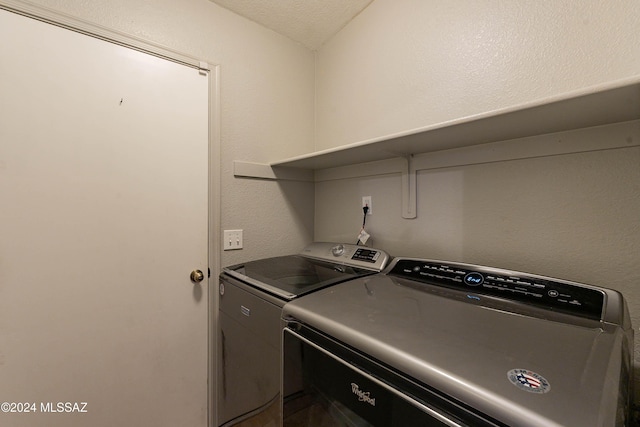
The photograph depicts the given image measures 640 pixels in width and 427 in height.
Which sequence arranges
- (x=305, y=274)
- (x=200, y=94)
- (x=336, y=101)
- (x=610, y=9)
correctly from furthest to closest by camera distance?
(x=336, y=101) < (x=200, y=94) < (x=305, y=274) < (x=610, y=9)

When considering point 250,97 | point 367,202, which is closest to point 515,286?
point 367,202

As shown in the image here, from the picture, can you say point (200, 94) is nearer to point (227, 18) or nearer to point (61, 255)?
point (227, 18)

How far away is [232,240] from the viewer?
1.53 meters

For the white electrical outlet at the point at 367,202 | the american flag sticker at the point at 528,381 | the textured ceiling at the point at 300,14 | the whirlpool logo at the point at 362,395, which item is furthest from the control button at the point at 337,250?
the textured ceiling at the point at 300,14

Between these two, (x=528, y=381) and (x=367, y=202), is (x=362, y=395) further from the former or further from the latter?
(x=367, y=202)

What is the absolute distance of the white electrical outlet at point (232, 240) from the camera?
4.94 ft

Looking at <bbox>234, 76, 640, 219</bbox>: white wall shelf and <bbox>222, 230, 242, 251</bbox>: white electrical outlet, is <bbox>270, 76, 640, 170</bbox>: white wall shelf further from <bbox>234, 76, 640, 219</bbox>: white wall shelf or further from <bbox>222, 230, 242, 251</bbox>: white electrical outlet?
<bbox>222, 230, 242, 251</bbox>: white electrical outlet

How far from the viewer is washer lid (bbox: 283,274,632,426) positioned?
0.43m

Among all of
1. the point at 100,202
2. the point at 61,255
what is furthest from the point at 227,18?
the point at 61,255

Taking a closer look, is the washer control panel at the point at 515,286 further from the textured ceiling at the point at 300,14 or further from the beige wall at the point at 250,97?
the textured ceiling at the point at 300,14

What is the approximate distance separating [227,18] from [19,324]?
5.78 ft

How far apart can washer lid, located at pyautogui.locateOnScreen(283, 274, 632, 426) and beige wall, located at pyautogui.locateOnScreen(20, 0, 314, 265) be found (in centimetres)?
86

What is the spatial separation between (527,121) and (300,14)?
1.41 meters

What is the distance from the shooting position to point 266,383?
1.04 m
